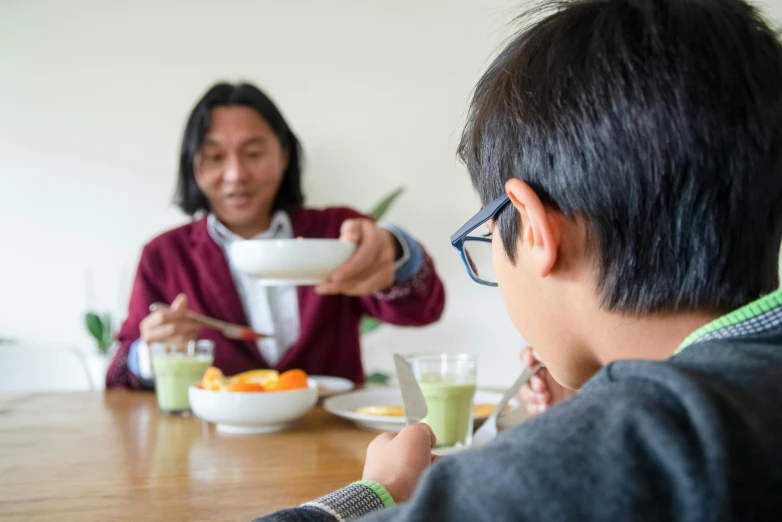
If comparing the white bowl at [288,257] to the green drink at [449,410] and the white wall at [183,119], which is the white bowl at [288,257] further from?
the white wall at [183,119]

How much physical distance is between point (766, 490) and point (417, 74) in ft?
8.93

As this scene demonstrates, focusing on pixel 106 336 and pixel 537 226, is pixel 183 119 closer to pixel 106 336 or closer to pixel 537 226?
pixel 106 336

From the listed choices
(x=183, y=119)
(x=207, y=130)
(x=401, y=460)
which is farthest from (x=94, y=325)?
(x=401, y=460)

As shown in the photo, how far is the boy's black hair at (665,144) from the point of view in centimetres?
42

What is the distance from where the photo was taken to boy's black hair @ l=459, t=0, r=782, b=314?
1.38 ft

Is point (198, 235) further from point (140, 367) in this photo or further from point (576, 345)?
point (576, 345)

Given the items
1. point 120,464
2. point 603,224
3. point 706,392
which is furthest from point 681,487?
point 120,464

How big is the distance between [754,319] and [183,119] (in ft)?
8.65

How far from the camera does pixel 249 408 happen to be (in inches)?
34.9

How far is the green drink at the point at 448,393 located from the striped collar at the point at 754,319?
1.58ft

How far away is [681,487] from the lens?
0.28 metres

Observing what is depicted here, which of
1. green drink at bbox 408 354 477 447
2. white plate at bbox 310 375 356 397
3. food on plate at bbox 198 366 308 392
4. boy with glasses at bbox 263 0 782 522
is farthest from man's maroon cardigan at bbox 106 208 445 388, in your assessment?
boy with glasses at bbox 263 0 782 522

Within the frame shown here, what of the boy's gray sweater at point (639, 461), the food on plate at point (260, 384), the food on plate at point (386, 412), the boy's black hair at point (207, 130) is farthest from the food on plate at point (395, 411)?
the boy's black hair at point (207, 130)

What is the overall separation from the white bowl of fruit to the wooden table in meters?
0.02
